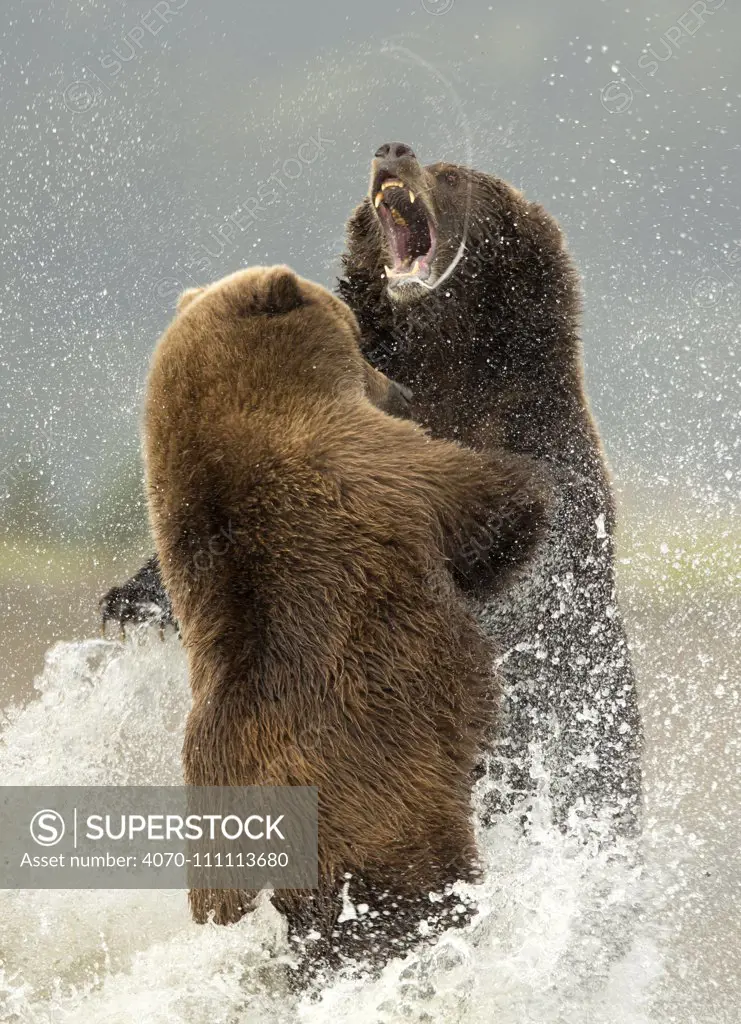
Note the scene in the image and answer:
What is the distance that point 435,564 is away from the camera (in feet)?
13.0

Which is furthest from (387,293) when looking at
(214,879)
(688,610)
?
Result: (688,610)

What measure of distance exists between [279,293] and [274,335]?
177 mm

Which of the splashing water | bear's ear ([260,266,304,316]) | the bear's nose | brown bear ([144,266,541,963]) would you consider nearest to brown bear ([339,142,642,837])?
the bear's nose

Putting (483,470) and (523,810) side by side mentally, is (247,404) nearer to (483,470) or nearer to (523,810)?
(483,470)

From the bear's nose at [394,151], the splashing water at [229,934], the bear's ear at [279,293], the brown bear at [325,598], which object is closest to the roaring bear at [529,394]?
the bear's nose at [394,151]

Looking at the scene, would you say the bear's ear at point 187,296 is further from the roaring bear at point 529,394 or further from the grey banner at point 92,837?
the grey banner at point 92,837

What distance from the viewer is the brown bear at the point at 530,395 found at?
186 inches

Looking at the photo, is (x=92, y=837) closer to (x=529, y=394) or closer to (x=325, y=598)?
(x=325, y=598)

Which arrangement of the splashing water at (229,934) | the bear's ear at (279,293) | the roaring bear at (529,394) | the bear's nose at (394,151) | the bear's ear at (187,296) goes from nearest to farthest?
the splashing water at (229,934) → the bear's ear at (279,293) → the bear's ear at (187,296) → the roaring bear at (529,394) → the bear's nose at (394,151)

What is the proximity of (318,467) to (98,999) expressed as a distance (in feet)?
8.15

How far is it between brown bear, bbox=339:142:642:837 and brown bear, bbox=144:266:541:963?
0.64 meters

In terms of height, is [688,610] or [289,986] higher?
→ [688,610]

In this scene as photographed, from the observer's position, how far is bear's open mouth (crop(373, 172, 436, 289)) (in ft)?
16.2

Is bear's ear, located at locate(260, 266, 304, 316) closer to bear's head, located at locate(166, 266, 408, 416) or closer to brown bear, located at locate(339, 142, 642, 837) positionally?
bear's head, located at locate(166, 266, 408, 416)
